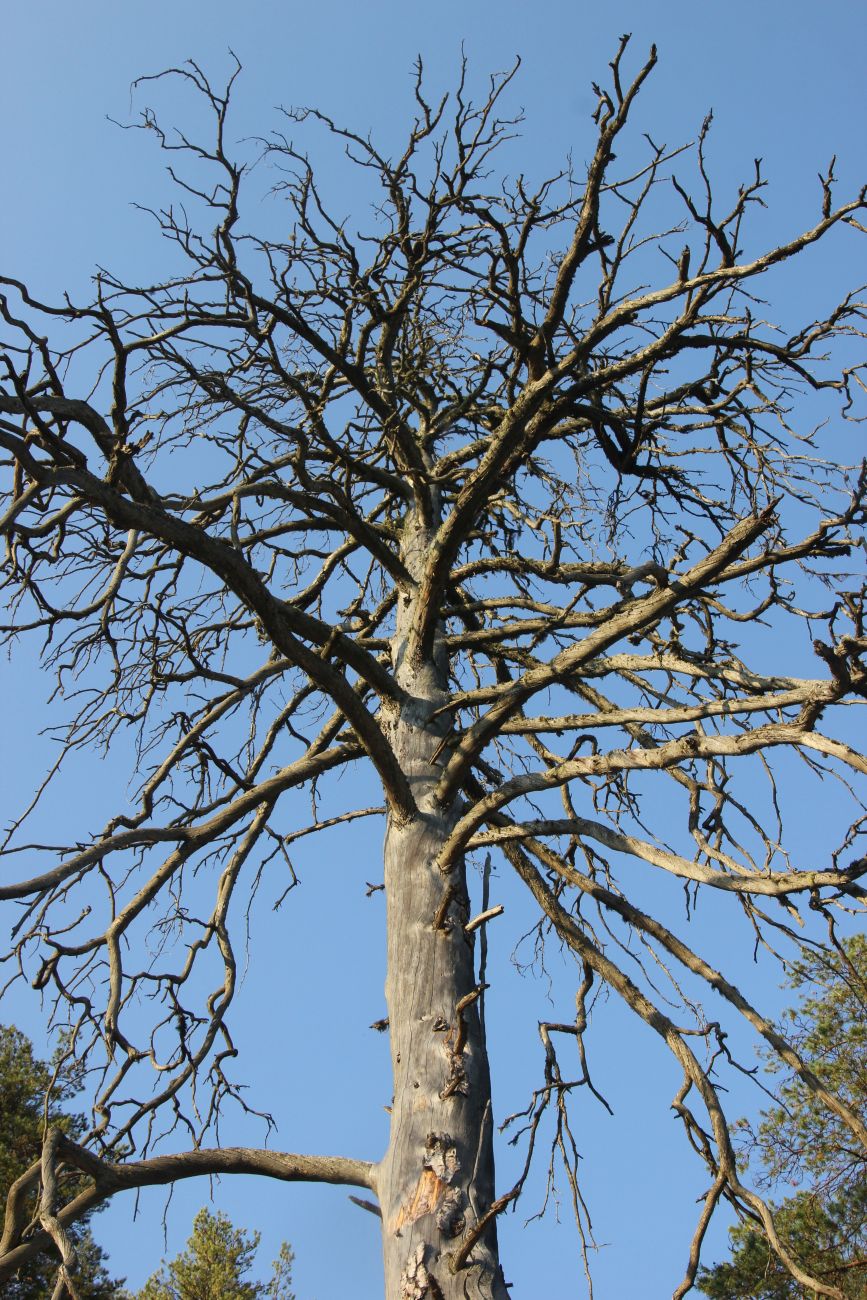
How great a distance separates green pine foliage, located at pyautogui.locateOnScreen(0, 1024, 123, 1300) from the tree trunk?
7.73 m

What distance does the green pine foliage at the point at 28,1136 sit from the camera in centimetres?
1157

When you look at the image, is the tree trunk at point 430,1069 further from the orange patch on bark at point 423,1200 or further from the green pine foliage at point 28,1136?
the green pine foliage at point 28,1136

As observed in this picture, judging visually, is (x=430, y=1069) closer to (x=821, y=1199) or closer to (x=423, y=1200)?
(x=423, y=1200)

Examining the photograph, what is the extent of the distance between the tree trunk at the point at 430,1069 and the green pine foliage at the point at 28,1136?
773 cm

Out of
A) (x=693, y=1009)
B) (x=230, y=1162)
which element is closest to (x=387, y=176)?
(x=693, y=1009)

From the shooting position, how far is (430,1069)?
4.43 meters

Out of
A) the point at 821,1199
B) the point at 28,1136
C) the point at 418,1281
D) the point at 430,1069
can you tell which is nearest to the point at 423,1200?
the point at 418,1281

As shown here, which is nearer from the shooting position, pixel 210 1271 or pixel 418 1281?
pixel 418 1281

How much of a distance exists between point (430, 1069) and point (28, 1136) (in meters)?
9.01

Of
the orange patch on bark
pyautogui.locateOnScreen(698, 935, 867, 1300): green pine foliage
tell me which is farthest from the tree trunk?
pyautogui.locateOnScreen(698, 935, 867, 1300): green pine foliage

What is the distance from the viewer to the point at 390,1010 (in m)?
4.78

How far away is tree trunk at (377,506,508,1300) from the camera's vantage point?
12.8 ft

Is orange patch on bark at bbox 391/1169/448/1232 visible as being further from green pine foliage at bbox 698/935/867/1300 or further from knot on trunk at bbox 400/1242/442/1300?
green pine foliage at bbox 698/935/867/1300

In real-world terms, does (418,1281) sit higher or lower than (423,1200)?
lower
